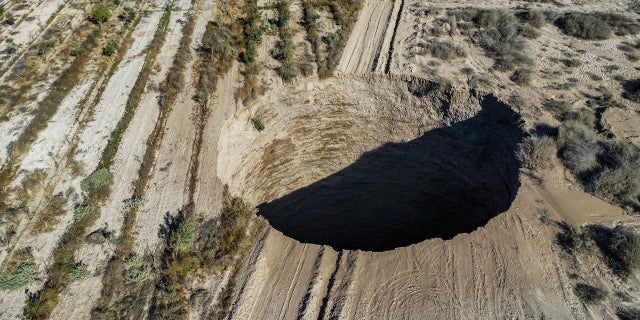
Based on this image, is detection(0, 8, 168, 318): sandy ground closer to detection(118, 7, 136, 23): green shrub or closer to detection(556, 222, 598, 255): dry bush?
detection(118, 7, 136, 23): green shrub

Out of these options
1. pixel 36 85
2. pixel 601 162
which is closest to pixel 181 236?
pixel 36 85

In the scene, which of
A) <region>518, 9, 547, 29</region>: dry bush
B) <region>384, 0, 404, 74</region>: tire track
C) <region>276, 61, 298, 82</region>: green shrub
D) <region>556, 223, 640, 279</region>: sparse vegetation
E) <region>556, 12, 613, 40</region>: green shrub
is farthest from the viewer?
<region>518, 9, 547, 29</region>: dry bush

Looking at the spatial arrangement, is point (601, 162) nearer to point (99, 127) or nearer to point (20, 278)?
point (20, 278)

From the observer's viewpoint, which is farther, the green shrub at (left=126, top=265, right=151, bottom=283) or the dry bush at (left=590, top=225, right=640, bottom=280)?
the green shrub at (left=126, top=265, right=151, bottom=283)

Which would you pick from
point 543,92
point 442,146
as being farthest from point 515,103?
point 442,146

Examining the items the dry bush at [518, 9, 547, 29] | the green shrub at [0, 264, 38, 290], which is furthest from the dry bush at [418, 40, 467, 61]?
the green shrub at [0, 264, 38, 290]
